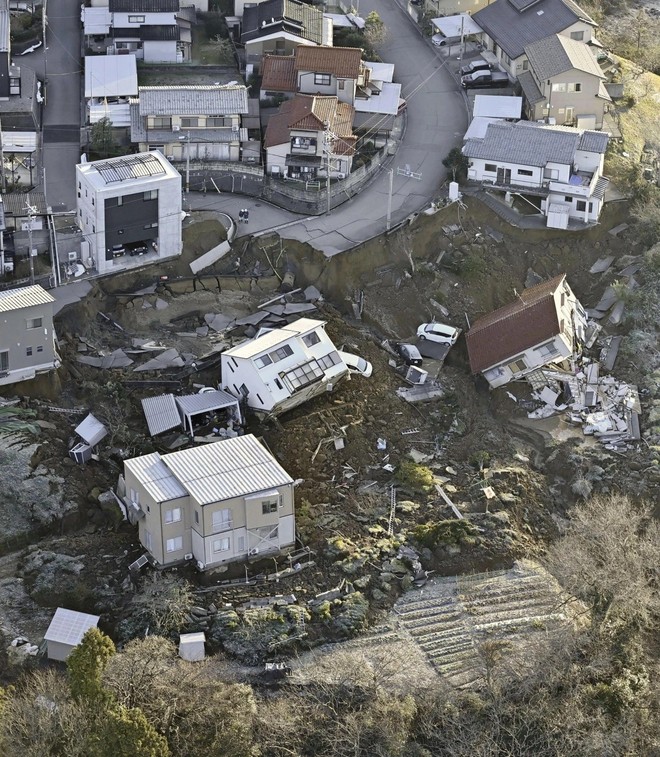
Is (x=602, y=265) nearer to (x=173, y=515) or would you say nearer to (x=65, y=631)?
(x=173, y=515)

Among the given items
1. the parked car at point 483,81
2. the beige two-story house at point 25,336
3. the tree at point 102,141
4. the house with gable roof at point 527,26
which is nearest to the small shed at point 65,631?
the beige two-story house at point 25,336

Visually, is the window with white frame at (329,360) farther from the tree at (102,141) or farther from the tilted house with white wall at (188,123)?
Result: the tree at (102,141)

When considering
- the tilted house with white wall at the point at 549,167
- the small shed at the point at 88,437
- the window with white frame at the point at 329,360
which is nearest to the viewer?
the small shed at the point at 88,437

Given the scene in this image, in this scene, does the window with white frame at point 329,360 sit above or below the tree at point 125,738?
above

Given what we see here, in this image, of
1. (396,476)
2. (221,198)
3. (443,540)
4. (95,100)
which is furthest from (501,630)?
(95,100)

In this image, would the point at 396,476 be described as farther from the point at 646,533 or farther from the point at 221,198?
the point at 221,198

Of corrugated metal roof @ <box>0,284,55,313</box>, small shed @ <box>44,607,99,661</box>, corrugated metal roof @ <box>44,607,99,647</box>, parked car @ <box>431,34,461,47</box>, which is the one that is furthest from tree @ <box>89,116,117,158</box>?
small shed @ <box>44,607,99,661</box>

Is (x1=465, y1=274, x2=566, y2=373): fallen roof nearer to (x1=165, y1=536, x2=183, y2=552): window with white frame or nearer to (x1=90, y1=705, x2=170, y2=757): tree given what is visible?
(x1=165, y1=536, x2=183, y2=552): window with white frame
